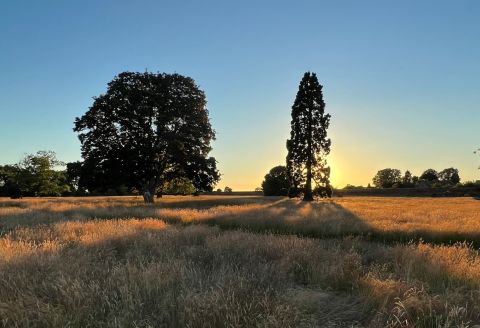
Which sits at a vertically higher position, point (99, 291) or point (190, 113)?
point (190, 113)

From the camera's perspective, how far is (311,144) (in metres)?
51.0

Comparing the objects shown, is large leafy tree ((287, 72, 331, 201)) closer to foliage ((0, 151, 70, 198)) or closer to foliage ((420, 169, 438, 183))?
foliage ((0, 151, 70, 198))

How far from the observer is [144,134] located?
140 feet

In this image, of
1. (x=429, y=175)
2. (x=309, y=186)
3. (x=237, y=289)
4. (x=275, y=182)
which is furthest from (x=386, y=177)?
(x=237, y=289)

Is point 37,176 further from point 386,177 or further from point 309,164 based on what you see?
point 386,177

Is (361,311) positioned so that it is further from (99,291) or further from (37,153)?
(37,153)

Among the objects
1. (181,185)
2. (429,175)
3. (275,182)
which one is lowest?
(181,185)

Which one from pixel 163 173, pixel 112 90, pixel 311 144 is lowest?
pixel 163 173

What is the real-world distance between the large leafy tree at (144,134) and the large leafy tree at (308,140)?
39.3ft

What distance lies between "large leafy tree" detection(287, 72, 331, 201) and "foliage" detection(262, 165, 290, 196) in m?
51.7

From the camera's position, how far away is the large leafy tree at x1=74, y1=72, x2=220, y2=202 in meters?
41.8

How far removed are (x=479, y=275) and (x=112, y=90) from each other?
40362 millimetres

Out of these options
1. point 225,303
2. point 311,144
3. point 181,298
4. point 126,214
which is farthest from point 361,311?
point 311,144

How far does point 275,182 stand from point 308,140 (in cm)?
5700
